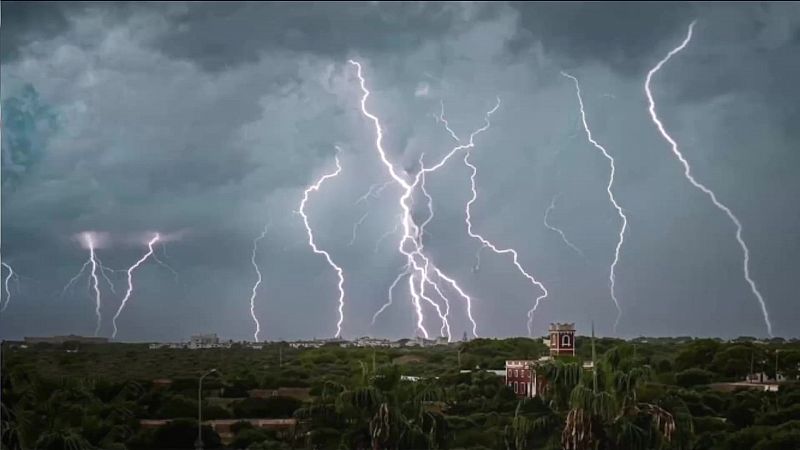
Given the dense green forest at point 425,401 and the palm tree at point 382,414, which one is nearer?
the dense green forest at point 425,401

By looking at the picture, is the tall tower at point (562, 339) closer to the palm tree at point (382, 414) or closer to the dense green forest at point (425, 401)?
the dense green forest at point (425, 401)

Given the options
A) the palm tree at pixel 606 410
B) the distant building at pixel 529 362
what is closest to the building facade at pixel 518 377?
the distant building at pixel 529 362

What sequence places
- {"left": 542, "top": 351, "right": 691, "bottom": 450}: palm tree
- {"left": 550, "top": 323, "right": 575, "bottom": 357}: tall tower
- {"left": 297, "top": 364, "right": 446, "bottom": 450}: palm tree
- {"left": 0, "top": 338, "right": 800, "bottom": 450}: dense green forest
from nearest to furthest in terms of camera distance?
{"left": 542, "top": 351, "right": 691, "bottom": 450}: palm tree → {"left": 0, "top": 338, "right": 800, "bottom": 450}: dense green forest → {"left": 297, "top": 364, "right": 446, "bottom": 450}: palm tree → {"left": 550, "top": 323, "right": 575, "bottom": 357}: tall tower

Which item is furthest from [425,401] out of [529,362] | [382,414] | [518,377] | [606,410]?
[518,377]

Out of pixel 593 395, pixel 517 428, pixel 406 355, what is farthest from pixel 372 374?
pixel 406 355

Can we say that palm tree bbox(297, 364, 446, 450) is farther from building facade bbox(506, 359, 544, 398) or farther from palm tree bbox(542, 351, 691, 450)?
building facade bbox(506, 359, 544, 398)

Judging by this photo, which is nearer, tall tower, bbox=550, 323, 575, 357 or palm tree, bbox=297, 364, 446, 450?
palm tree, bbox=297, 364, 446, 450

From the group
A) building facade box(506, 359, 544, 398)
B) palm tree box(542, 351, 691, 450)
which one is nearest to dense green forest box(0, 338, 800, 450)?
palm tree box(542, 351, 691, 450)
